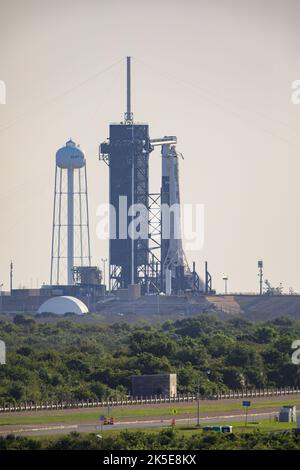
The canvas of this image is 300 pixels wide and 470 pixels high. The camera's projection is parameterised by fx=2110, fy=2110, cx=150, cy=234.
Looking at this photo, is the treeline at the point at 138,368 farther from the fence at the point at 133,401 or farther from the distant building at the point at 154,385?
the fence at the point at 133,401

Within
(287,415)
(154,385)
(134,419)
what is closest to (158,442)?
(134,419)

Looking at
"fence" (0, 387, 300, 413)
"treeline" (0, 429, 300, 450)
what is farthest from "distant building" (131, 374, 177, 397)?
"treeline" (0, 429, 300, 450)

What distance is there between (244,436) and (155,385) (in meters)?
37.1

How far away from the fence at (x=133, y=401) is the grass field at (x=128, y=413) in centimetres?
276

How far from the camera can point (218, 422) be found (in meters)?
131

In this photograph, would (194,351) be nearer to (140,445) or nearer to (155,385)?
(155,385)

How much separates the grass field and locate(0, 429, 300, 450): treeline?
42.0 ft

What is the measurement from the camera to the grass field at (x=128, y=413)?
130875 millimetres

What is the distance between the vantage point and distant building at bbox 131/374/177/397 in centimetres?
15462

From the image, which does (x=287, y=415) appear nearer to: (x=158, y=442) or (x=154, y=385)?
(x=158, y=442)

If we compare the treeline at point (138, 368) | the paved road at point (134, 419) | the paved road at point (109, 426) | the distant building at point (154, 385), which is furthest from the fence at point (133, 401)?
the paved road at point (109, 426)

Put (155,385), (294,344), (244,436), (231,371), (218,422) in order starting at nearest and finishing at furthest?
(244,436) → (218,422) → (155,385) → (231,371) → (294,344)
